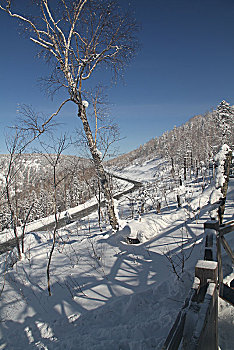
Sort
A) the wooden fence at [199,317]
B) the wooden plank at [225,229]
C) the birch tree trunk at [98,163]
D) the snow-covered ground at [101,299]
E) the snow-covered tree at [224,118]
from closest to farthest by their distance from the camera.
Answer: the wooden fence at [199,317] → the snow-covered ground at [101,299] → the wooden plank at [225,229] → the birch tree trunk at [98,163] → the snow-covered tree at [224,118]

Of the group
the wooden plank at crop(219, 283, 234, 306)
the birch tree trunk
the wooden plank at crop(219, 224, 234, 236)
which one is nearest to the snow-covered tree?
the birch tree trunk

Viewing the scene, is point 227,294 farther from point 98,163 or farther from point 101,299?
point 98,163

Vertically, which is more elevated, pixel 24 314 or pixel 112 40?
pixel 112 40

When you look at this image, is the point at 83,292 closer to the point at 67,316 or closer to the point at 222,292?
the point at 67,316

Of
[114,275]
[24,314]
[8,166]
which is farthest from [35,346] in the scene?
[8,166]

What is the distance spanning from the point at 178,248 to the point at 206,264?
3.33m

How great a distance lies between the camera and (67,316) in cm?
302

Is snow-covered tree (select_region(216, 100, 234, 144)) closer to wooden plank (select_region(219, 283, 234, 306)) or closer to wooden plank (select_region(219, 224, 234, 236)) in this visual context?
wooden plank (select_region(219, 224, 234, 236))

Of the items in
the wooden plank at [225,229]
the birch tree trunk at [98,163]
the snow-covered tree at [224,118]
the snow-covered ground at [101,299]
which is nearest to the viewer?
the snow-covered ground at [101,299]

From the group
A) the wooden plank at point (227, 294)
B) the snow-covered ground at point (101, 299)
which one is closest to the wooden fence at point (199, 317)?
the wooden plank at point (227, 294)

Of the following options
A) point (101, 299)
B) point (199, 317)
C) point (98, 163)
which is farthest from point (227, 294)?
point (98, 163)

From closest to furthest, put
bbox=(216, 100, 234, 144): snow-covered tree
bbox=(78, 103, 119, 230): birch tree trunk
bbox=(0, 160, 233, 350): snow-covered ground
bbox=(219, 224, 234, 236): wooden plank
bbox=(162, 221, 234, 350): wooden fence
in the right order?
bbox=(162, 221, 234, 350): wooden fence, bbox=(0, 160, 233, 350): snow-covered ground, bbox=(219, 224, 234, 236): wooden plank, bbox=(78, 103, 119, 230): birch tree trunk, bbox=(216, 100, 234, 144): snow-covered tree

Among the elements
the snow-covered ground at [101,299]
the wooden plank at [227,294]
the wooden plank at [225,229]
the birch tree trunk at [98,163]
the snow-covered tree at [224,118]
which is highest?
the snow-covered tree at [224,118]

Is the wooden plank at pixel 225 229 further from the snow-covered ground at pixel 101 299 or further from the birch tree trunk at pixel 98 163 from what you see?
the birch tree trunk at pixel 98 163
